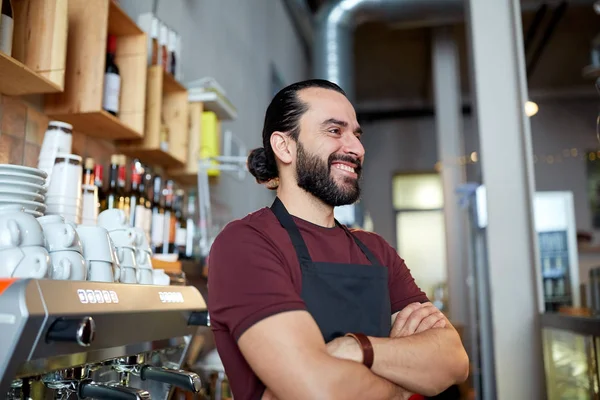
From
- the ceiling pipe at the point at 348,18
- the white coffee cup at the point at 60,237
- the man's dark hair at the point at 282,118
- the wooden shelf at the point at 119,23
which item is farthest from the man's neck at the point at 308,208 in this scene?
the ceiling pipe at the point at 348,18

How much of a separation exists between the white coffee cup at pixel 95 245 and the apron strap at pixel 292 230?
1.14 ft

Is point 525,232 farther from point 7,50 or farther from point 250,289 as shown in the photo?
point 7,50

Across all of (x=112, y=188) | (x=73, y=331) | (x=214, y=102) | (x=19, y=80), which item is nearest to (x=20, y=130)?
(x=19, y=80)

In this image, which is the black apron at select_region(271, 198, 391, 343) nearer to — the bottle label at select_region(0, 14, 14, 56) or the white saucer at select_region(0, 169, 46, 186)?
the white saucer at select_region(0, 169, 46, 186)

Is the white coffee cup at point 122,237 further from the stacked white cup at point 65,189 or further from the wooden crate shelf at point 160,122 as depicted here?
the wooden crate shelf at point 160,122

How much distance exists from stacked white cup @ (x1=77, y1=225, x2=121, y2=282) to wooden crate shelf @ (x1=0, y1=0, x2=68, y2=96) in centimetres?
50

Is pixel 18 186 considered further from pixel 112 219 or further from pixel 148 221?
pixel 148 221

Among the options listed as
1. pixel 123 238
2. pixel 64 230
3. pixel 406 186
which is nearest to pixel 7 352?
pixel 64 230

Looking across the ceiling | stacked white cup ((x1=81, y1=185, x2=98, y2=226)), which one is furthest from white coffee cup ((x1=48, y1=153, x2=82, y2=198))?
the ceiling

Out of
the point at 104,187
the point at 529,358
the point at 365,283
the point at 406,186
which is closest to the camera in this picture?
the point at 365,283

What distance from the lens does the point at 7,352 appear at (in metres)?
0.72

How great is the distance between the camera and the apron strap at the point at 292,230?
1.15 meters

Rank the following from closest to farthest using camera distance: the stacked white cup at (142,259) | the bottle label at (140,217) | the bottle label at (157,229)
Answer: the stacked white cup at (142,259) < the bottle label at (140,217) < the bottle label at (157,229)

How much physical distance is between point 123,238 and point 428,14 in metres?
4.06
